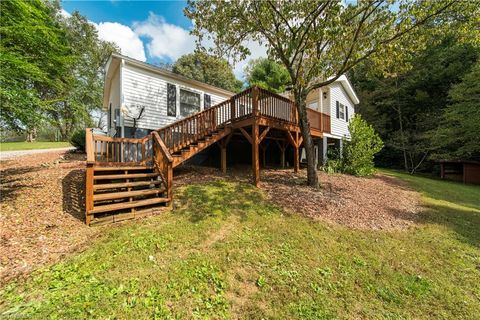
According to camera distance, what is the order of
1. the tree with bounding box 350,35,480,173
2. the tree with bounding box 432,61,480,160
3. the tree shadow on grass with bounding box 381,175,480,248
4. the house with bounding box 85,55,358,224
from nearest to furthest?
the house with bounding box 85,55,358,224 → the tree shadow on grass with bounding box 381,175,480,248 → the tree with bounding box 432,61,480,160 → the tree with bounding box 350,35,480,173

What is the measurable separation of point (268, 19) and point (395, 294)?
771cm

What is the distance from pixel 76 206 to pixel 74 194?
779 mm

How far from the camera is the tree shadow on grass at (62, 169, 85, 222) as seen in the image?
4712mm

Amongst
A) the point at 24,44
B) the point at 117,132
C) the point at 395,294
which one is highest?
the point at 24,44

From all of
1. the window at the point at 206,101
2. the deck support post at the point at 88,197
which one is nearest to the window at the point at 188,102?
the window at the point at 206,101

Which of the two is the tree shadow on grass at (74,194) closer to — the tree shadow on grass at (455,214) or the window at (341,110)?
the tree shadow on grass at (455,214)

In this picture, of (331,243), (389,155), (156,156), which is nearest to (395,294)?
(331,243)

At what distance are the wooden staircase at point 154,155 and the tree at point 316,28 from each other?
158 centimetres

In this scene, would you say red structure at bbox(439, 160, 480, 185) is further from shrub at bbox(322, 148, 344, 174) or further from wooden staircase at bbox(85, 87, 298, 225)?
wooden staircase at bbox(85, 87, 298, 225)

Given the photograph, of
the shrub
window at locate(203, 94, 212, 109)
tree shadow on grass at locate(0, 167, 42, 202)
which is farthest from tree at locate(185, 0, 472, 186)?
tree shadow on grass at locate(0, 167, 42, 202)

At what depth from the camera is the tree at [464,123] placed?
45.4 ft

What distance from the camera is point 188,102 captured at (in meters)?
10.4

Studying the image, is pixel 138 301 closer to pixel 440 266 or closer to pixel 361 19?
pixel 440 266

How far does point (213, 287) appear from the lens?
3033mm
